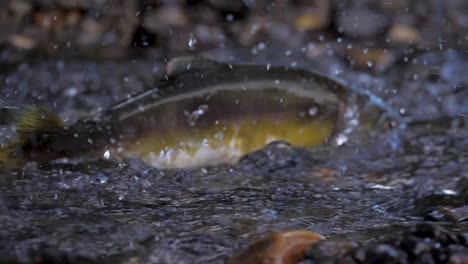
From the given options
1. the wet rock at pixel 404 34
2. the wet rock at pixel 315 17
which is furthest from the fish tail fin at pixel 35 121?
the wet rock at pixel 404 34

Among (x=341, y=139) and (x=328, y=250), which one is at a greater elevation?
(x=341, y=139)

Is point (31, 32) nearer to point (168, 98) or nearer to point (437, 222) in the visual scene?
point (168, 98)

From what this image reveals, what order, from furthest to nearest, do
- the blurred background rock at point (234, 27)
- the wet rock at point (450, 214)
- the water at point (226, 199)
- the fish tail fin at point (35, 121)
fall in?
1. the blurred background rock at point (234, 27)
2. the fish tail fin at point (35, 121)
3. the wet rock at point (450, 214)
4. the water at point (226, 199)

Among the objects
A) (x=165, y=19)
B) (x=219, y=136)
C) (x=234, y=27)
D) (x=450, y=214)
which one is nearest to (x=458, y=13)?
(x=234, y=27)

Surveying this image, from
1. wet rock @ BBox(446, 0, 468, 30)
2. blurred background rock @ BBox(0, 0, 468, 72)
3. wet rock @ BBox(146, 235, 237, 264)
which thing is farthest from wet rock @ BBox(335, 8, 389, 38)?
wet rock @ BBox(146, 235, 237, 264)

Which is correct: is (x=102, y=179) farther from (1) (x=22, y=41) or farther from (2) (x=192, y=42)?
(1) (x=22, y=41)

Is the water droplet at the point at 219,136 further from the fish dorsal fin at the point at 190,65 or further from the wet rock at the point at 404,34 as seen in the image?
the wet rock at the point at 404,34

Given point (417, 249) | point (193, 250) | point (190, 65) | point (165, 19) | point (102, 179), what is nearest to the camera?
point (417, 249)
